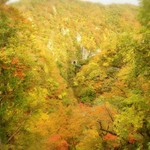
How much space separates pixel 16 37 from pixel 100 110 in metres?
16.8

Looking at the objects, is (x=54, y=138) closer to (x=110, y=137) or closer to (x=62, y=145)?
(x=62, y=145)

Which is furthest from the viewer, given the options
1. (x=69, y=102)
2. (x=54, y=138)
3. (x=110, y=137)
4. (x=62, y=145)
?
(x=69, y=102)

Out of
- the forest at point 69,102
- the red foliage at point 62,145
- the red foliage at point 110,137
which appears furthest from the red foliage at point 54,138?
the red foliage at point 110,137

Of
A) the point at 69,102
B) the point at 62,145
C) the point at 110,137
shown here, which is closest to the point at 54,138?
the point at 62,145

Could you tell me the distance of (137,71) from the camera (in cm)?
2011

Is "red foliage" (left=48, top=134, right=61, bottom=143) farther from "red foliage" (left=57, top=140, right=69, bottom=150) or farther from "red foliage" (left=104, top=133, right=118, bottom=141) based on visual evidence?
"red foliage" (left=104, top=133, right=118, bottom=141)

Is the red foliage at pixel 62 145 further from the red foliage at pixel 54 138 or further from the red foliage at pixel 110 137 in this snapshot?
the red foliage at pixel 110 137

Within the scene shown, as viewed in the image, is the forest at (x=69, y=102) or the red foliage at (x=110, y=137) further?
the red foliage at (x=110, y=137)

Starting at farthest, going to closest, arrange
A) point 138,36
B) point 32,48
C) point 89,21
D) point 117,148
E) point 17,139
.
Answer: point 89,21
point 117,148
point 17,139
point 32,48
point 138,36

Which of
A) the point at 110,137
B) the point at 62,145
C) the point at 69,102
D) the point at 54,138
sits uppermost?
the point at 110,137

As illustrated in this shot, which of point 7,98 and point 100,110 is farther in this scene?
point 100,110

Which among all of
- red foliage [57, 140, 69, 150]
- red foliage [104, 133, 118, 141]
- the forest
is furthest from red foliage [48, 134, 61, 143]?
red foliage [104, 133, 118, 141]

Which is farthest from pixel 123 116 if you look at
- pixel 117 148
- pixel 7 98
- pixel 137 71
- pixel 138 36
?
pixel 117 148

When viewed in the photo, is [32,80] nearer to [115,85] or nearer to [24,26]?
[24,26]
